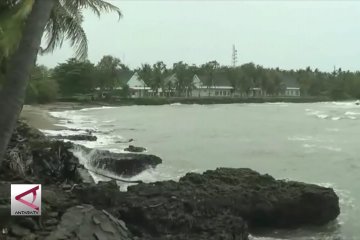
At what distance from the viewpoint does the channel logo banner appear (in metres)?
8.13

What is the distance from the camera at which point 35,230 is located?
819 cm

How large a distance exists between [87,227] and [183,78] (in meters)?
112

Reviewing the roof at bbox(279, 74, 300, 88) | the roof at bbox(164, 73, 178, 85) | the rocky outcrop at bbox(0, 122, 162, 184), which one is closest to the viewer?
the rocky outcrop at bbox(0, 122, 162, 184)

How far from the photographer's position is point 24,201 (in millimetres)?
8180

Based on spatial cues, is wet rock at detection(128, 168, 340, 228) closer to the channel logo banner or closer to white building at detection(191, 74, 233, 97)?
the channel logo banner

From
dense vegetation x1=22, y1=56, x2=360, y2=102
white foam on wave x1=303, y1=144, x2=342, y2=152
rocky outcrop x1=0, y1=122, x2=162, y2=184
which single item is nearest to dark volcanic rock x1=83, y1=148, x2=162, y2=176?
rocky outcrop x1=0, y1=122, x2=162, y2=184

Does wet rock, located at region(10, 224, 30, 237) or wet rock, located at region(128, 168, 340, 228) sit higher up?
wet rock, located at region(10, 224, 30, 237)

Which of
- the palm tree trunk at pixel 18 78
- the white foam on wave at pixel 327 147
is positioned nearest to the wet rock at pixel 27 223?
the palm tree trunk at pixel 18 78

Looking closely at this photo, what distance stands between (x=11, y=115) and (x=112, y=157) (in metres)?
13.6

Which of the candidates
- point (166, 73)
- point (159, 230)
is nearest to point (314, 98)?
point (166, 73)

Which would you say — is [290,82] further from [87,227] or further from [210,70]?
[87,227]

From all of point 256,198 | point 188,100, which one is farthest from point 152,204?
point 188,100

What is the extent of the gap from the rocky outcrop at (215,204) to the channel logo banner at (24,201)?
253 centimetres

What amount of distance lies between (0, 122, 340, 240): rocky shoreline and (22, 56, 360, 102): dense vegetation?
68.9 meters
